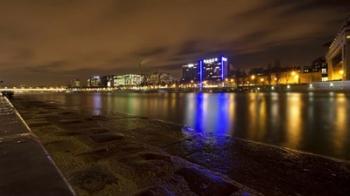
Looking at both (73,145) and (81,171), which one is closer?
(81,171)

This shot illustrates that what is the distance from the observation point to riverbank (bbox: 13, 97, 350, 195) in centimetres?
576

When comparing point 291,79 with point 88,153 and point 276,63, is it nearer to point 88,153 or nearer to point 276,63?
point 276,63

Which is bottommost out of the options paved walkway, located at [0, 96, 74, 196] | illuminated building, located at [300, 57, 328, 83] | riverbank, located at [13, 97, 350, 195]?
riverbank, located at [13, 97, 350, 195]

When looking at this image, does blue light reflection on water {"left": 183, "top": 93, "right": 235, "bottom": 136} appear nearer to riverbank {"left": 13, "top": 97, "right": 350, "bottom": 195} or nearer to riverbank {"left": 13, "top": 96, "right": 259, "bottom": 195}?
riverbank {"left": 13, "top": 97, "right": 350, "bottom": 195}

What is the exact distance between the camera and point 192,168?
708 centimetres

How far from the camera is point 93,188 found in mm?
5547

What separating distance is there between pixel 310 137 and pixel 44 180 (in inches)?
447

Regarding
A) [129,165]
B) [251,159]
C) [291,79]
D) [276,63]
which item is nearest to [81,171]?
[129,165]

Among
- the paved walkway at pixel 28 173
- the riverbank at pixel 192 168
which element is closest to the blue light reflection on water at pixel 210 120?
the riverbank at pixel 192 168

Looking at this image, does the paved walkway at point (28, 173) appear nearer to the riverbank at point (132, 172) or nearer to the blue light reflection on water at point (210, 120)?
the riverbank at point (132, 172)

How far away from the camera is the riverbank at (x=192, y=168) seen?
576 cm

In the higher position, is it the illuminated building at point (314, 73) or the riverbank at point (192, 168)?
the illuminated building at point (314, 73)

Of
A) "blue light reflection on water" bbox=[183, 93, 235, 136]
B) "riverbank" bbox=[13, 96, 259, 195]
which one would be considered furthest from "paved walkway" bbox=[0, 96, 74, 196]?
"blue light reflection on water" bbox=[183, 93, 235, 136]

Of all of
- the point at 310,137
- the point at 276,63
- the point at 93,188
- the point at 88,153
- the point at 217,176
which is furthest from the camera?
the point at 276,63
